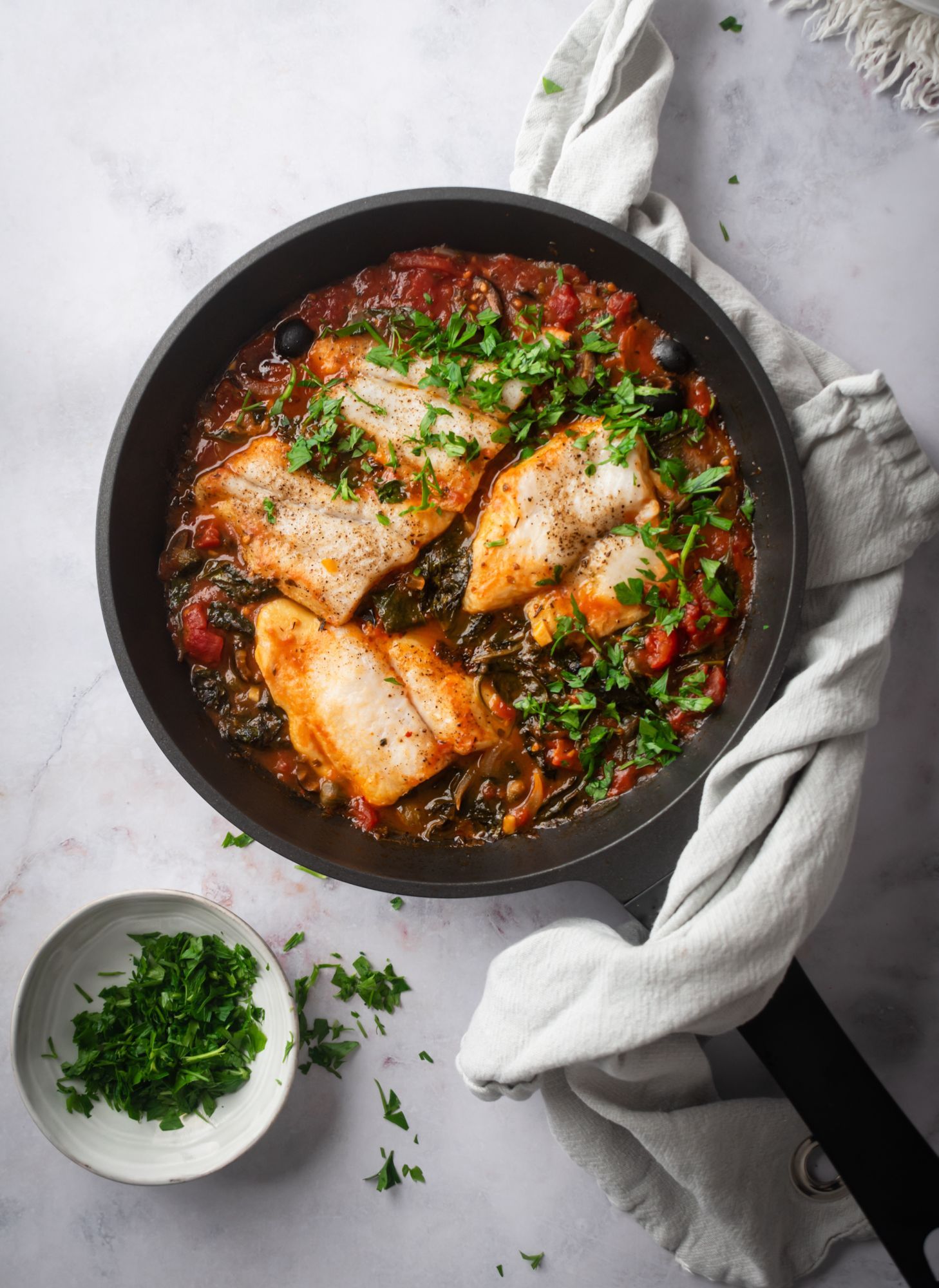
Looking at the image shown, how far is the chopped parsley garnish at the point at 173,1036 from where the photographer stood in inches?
143

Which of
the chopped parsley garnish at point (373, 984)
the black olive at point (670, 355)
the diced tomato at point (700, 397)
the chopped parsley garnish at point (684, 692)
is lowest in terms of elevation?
the chopped parsley garnish at point (373, 984)

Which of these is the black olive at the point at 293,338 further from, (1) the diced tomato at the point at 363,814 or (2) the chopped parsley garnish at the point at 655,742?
(2) the chopped parsley garnish at the point at 655,742

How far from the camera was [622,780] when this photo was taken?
3566 mm

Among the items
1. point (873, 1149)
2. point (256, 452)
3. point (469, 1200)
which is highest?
point (256, 452)

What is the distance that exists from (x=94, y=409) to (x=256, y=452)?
846 mm

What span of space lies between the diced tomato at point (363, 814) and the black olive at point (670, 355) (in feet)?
6.72

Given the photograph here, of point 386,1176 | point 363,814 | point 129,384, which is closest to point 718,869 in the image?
point 363,814

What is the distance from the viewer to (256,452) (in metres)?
3.61

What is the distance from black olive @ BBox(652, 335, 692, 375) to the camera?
3482mm

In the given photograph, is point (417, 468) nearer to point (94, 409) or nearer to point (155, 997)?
point (94, 409)

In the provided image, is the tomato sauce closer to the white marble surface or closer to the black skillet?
the black skillet

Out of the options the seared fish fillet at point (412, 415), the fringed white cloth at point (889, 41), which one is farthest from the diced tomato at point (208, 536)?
the fringed white cloth at point (889, 41)

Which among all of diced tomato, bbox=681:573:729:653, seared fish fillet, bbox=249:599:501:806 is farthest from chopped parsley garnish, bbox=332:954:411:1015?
diced tomato, bbox=681:573:729:653

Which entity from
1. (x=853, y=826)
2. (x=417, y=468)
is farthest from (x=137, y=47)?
(x=853, y=826)
